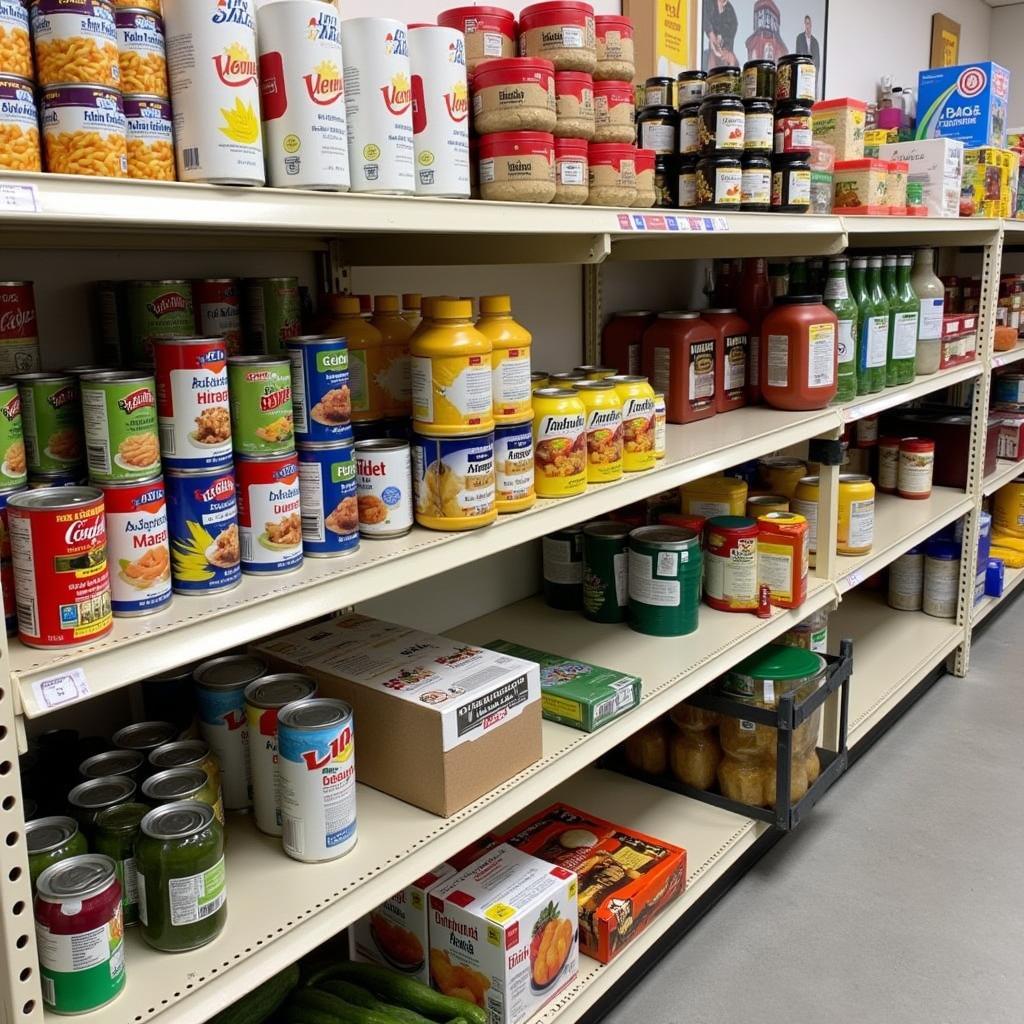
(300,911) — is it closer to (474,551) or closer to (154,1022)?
(154,1022)

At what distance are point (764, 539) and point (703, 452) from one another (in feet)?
1.48

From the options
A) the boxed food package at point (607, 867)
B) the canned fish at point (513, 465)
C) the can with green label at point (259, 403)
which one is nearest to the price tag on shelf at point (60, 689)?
the can with green label at point (259, 403)

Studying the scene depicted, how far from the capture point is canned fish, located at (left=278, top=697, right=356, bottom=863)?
51.9 inches

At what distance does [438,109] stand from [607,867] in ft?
4.75

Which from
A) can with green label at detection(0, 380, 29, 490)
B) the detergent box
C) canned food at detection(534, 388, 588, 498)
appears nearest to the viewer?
can with green label at detection(0, 380, 29, 490)

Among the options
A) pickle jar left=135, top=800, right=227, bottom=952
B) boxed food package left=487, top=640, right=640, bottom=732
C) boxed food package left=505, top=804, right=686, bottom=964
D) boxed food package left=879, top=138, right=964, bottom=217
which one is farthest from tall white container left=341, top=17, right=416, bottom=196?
boxed food package left=879, top=138, right=964, bottom=217

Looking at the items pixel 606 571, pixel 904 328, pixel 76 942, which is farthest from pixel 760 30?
pixel 76 942

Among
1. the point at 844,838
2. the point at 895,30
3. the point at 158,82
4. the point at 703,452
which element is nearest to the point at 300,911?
the point at 158,82

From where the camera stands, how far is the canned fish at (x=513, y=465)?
153 cm

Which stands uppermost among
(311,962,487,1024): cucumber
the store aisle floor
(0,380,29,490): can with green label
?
(0,380,29,490): can with green label

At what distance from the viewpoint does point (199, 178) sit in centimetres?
107

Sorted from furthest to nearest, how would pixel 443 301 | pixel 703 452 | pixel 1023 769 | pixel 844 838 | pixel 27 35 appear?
pixel 1023 769 < pixel 844 838 < pixel 703 452 < pixel 443 301 < pixel 27 35

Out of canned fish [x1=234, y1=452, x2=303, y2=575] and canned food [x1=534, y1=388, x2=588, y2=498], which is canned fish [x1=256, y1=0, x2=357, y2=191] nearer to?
canned fish [x1=234, y1=452, x2=303, y2=575]

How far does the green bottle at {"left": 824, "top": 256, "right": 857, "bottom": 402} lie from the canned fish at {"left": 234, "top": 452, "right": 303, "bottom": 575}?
177cm
